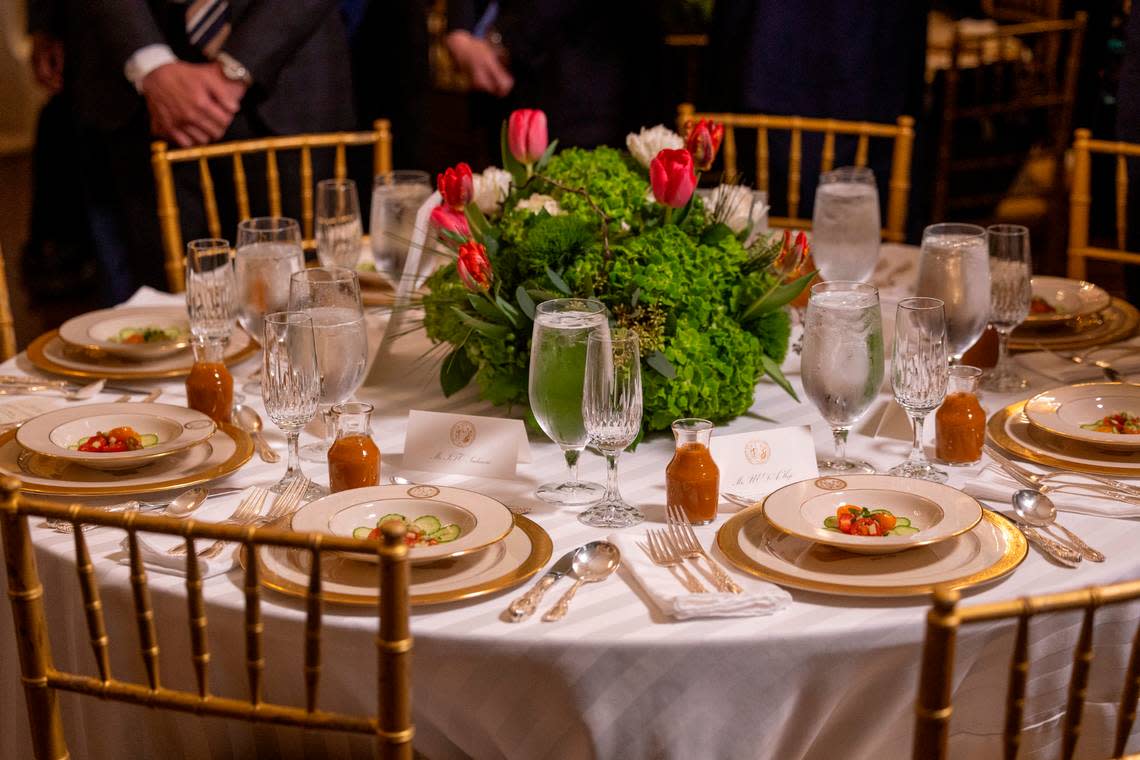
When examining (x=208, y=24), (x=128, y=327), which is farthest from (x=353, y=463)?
(x=208, y=24)

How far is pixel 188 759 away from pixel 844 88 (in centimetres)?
273

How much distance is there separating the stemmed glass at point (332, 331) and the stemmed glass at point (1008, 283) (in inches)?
32.4

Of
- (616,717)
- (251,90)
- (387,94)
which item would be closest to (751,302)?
(616,717)

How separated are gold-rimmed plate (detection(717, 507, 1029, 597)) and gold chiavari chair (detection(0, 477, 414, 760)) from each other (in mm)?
375

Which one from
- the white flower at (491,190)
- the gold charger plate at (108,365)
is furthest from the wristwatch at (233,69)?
the white flower at (491,190)

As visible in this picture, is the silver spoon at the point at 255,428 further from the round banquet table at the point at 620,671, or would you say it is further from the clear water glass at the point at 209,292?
the round banquet table at the point at 620,671

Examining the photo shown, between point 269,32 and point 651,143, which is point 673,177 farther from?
point 269,32

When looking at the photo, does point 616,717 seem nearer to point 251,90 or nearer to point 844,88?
point 251,90

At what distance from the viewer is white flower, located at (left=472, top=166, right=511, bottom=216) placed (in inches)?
66.5

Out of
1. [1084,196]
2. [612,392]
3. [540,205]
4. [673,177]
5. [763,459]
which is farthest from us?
[1084,196]

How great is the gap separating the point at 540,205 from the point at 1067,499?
717 millimetres

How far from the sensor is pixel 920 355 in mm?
1375

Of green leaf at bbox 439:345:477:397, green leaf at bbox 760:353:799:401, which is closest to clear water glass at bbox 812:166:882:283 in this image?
green leaf at bbox 760:353:799:401

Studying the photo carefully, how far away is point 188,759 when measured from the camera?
1.31 meters
